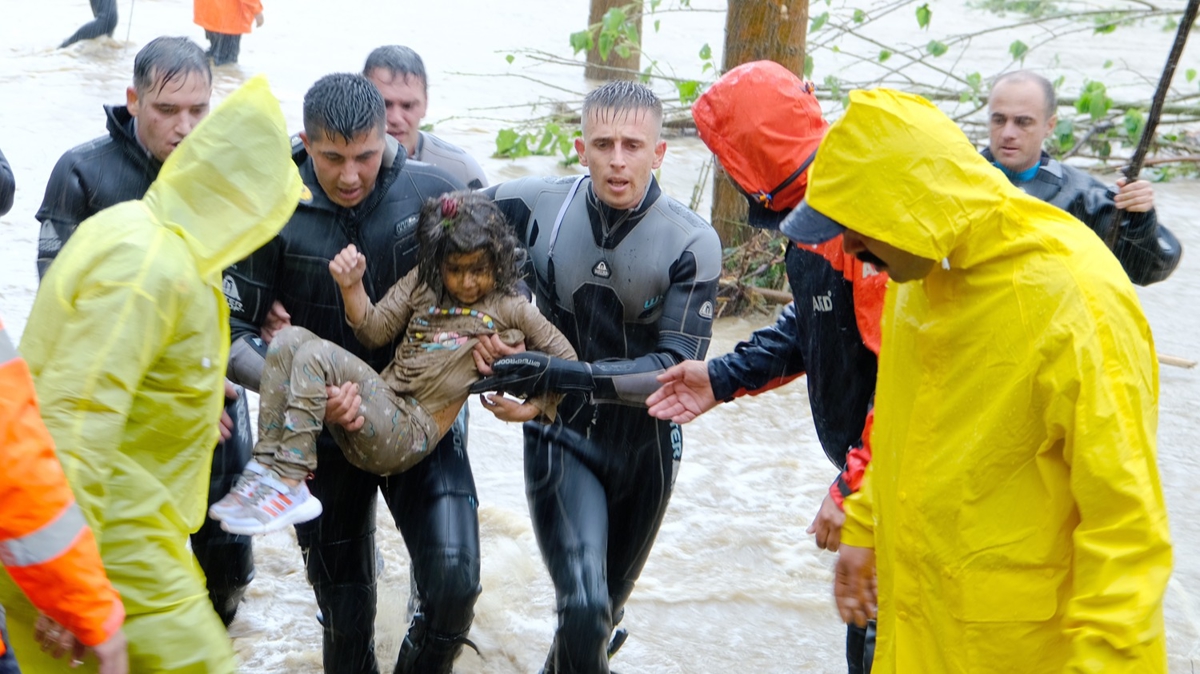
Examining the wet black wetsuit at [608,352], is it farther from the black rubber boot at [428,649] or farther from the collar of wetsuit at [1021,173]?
the collar of wetsuit at [1021,173]

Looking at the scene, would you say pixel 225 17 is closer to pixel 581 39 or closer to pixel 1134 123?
pixel 581 39

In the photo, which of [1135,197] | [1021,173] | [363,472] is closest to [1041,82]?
[1021,173]

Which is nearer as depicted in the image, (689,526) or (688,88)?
(689,526)

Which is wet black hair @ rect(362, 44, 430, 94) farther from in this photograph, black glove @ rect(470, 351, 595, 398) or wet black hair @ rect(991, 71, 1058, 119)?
wet black hair @ rect(991, 71, 1058, 119)

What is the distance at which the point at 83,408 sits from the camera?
240 centimetres

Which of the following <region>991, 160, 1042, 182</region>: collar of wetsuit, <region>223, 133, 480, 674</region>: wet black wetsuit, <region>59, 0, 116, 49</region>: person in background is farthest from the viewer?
<region>59, 0, 116, 49</region>: person in background

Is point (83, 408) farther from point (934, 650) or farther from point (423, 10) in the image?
point (423, 10)

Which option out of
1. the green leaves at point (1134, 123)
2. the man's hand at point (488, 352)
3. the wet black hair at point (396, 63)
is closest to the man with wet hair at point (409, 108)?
the wet black hair at point (396, 63)

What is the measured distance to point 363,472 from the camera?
3764 millimetres

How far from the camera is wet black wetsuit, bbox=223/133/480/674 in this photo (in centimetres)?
356

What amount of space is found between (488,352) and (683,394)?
1.94 ft

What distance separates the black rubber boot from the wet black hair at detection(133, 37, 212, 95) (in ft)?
6.02

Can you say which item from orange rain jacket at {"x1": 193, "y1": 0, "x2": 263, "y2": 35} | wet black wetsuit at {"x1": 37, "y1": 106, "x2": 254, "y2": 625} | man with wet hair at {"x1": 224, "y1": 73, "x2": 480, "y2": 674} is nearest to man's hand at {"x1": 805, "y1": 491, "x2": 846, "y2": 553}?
man with wet hair at {"x1": 224, "y1": 73, "x2": 480, "y2": 674}

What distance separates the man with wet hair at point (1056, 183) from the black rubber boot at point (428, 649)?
2.56 metres
